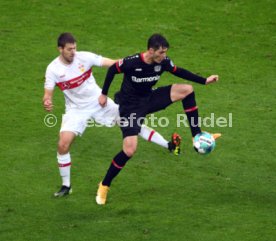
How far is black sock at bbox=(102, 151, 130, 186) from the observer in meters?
14.2

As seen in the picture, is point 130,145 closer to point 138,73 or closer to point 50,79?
point 138,73

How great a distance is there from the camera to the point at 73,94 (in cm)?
1474

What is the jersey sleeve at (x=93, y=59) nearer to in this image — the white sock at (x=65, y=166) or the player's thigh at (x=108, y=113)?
the player's thigh at (x=108, y=113)

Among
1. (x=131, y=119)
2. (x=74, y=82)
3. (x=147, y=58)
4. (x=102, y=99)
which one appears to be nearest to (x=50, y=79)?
(x=74, y=82)

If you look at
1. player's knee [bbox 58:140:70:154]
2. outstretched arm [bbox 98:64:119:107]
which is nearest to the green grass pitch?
player's knee [bbox 58:140:70:154]

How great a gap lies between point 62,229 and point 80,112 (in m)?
2.39

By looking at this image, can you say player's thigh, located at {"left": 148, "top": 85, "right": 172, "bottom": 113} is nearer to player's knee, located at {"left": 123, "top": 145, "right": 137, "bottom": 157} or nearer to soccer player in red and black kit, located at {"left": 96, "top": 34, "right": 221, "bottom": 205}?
soccer player in red and black kit, located at {"left": 96, "top": 34, "right": 221, "bottom": 205}

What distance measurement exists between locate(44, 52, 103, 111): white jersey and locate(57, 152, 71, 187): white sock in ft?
3.11

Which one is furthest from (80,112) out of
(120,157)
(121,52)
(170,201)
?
(121,52)

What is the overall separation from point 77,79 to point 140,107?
118 cm

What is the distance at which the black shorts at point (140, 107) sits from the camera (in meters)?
14.5

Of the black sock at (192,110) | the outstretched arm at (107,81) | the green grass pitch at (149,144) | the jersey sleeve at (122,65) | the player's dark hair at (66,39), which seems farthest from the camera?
the black sock at (192,110)

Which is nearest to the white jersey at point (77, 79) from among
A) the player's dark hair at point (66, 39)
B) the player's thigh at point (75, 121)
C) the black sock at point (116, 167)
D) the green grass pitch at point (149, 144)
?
the player's thigh at point (75, 121)

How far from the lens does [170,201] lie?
1432 centimetres
